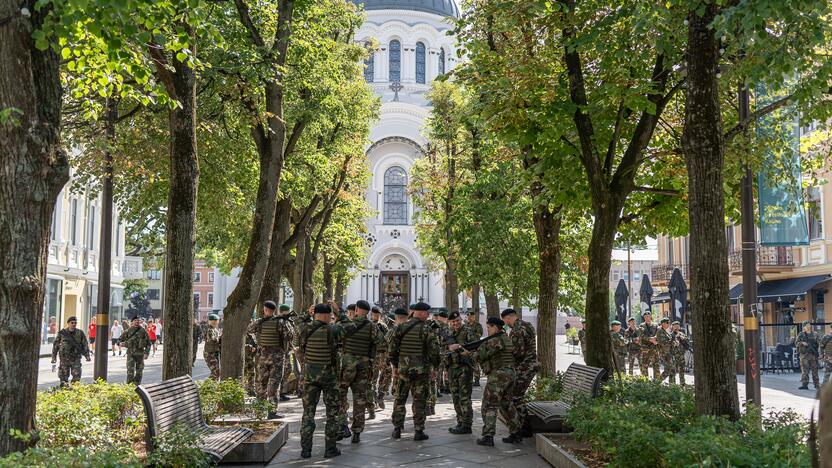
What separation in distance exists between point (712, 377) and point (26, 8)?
6.90m

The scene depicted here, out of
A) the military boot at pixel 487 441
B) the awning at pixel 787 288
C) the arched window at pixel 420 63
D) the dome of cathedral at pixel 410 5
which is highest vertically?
the dome of cathedral at pixel 410 5

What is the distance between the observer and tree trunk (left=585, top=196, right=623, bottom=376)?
11.8 metres

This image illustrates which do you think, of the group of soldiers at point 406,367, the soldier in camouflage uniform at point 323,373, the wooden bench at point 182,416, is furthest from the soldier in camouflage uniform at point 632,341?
the wooden bench at point 182,416

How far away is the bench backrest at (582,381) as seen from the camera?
1034 centimetres

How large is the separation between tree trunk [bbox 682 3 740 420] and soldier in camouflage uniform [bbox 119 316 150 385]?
15410 mm

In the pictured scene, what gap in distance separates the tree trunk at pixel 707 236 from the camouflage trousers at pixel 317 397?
461 centimetres

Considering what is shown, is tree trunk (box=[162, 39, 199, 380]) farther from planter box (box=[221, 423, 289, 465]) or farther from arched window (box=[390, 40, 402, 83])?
arched window (box=[390, 40, 402, 83])

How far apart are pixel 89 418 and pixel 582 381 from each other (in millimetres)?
6285

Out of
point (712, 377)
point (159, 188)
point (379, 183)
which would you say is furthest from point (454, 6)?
point (712, 377)

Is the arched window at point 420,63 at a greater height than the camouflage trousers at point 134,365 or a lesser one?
greater

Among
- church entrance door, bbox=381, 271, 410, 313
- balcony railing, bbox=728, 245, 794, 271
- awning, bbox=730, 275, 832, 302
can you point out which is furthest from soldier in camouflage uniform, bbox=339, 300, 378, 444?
church entrance door, bbox=381, 271, 410, 313

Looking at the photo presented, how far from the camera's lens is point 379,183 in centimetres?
6569

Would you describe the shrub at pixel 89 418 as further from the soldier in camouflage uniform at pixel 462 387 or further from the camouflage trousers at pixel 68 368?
the camouflage trousers at pixel 68 368

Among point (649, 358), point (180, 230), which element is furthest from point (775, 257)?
point (180, 230)
